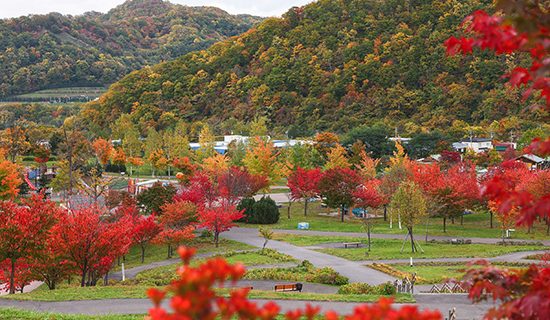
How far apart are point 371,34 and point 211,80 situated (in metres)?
27.5

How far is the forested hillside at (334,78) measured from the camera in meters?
80.4

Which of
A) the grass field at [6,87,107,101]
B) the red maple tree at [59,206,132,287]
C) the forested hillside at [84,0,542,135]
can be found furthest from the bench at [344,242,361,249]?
the grass field at [6,87,107,101]

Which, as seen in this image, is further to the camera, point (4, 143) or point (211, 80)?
point (211, 80)

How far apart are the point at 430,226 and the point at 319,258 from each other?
12.8m

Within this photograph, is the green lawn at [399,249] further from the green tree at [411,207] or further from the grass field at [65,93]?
the grass field at [65,93]

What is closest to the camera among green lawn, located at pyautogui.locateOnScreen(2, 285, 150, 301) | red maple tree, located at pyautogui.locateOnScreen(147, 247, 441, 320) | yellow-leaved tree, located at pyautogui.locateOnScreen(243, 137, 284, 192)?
red maple tree, located at pyautogui.locateOnScreen(147, 247, 441, 320)

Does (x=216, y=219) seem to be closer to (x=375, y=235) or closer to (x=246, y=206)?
(x=246, y=206)

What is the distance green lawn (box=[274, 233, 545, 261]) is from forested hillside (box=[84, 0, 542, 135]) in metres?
42.4

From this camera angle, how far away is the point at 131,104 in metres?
98.1

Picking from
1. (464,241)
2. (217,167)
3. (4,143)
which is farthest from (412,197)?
Result: (4,143)

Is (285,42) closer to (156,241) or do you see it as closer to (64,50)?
(64,50)

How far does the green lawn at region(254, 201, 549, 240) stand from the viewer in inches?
1393

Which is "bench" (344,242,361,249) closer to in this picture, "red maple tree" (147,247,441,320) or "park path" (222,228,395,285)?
"park path" (222,228,395,285)

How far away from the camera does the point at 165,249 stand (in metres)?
31.9
